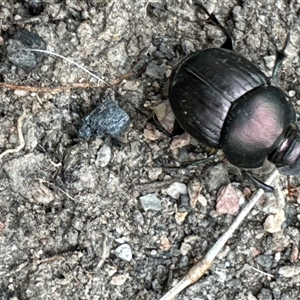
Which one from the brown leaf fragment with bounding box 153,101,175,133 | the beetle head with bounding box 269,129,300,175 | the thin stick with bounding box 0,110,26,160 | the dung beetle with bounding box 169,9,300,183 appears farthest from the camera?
the brown leaf fragment with bounding box 153,101,175,133

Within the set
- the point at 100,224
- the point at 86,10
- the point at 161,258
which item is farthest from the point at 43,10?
the point at 161,258

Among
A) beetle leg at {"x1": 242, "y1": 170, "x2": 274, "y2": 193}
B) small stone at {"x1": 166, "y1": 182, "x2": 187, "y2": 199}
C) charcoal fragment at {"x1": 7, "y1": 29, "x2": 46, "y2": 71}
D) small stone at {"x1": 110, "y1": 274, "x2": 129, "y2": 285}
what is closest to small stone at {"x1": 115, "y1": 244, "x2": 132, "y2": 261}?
small stone at {"x1": 110, "y1": 274, "x2": 129, "y2": 285}

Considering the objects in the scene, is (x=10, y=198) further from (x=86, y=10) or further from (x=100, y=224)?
(x=86, y=10)

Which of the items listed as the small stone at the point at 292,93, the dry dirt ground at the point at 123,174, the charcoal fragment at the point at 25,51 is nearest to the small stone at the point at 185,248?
the dry dirt ground at the point at 123,174

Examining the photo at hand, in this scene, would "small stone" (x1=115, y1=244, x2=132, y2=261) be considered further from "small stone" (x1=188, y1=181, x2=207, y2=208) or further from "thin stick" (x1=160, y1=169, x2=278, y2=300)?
"small stone" (x1=188, y1=181, x2=207, y2=208)

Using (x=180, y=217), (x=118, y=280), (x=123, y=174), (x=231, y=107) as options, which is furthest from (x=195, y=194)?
(x=118, y=280)

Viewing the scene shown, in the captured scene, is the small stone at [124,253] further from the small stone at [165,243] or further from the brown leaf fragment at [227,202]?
the brown leaf fragment at [227,202]

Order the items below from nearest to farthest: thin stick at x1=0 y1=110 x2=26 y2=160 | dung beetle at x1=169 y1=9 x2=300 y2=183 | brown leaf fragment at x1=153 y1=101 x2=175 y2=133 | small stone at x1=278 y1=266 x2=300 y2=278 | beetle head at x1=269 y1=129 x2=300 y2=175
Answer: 1. dung beetle at x1=169 y1=9 x2=300 y2=183
2. beetle head at x1=269 y1=129 x2=300 y2=175
3. small stone at x1=278 y1=266 x2=300 y2=278
4. thin stick at x1=0 y1=110 x2=26 y2=160
5. brown leaf fragment at x1=153 y1=101 x2=175 y2=133
